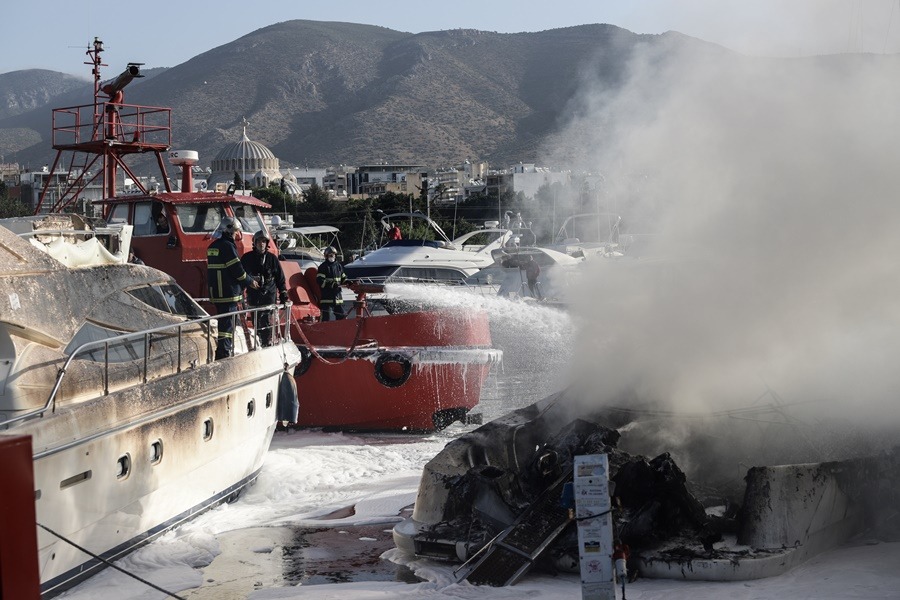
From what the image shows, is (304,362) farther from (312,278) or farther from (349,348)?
(312,278)

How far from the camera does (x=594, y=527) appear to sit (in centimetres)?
624

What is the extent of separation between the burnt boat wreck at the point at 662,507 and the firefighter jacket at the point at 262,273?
4559 mm

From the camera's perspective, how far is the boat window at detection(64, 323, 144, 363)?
9.27 meters

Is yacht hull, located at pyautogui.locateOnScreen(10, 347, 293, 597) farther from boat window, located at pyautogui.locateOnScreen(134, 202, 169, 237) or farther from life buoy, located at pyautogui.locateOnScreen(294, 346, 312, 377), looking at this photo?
boat window, located at pyautogui.locateOnScreen(134, 202, 169, 237)

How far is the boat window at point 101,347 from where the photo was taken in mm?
9273

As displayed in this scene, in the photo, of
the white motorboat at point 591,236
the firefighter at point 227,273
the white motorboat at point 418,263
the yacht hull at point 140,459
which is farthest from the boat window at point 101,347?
the white motorboat at point 591,236

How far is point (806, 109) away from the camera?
34.3 feet

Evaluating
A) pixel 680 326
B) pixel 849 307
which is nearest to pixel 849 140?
pixel 849 307

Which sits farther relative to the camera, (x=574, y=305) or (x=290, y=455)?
(x=290, y=455)

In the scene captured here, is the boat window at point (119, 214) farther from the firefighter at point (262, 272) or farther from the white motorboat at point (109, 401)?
the white motorboat at point (109, 401)

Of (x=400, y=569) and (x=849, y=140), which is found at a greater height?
(x=849, y=140)

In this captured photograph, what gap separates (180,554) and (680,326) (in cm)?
478

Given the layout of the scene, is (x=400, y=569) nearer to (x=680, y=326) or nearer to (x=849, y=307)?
(x=680, y=326)

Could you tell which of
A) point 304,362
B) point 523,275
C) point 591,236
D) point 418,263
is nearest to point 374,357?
point 304,362
